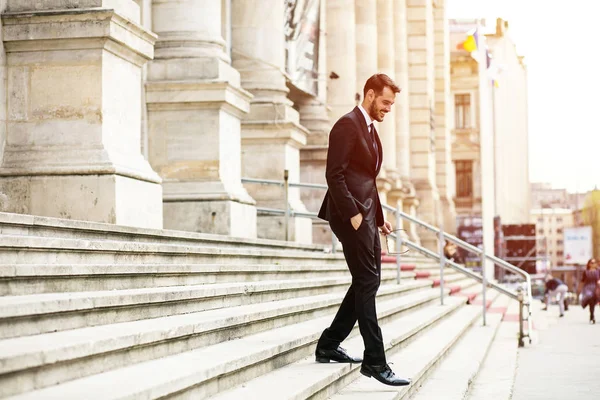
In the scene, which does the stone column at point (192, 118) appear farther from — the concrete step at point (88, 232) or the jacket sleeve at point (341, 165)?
the jacket sleeve at point (341, 165)

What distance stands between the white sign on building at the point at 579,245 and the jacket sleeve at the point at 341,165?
248 ft

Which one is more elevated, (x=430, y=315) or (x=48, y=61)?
Result: (x=48, y=61)

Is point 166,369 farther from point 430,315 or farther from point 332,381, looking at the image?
point 430,315

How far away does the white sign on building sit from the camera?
8062cm

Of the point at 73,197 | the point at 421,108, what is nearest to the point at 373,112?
the point at 73,197

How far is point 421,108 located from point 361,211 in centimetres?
3396

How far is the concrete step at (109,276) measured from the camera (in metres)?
5.74

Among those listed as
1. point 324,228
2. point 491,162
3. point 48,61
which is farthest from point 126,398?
point 491,162

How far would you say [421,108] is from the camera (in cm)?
4069

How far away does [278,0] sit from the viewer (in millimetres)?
18547

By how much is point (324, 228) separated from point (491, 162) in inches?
1675

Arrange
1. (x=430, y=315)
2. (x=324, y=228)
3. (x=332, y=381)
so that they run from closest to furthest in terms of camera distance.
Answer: (x=332, y=381), (x=430, y=315), (x=324, y=228)

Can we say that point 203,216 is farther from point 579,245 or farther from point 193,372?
point 579,245

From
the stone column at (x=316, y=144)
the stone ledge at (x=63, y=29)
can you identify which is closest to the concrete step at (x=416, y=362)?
the stone ledge at (x=63, y=29)
